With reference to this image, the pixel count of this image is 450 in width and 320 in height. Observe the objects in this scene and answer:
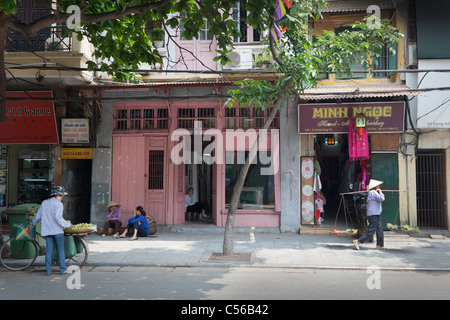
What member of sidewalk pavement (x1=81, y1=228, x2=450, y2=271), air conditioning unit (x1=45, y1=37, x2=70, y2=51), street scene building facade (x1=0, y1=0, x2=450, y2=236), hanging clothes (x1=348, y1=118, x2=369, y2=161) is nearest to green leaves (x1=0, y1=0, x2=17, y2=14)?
street scene building facade (x1=0, y1=0, x2=450, y2=236)

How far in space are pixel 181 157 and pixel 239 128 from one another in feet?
7.42

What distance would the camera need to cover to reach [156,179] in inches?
521

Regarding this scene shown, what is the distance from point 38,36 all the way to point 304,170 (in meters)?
9.56

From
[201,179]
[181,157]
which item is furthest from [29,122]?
[201,179]

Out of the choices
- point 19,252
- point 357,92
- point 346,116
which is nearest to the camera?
point 19,252

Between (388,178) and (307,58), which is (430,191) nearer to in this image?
(388,178)

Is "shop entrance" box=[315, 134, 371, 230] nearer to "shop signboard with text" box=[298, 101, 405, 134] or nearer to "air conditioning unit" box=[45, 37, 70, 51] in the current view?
"shop signboard with text" box=[298, 101, 405, 134]

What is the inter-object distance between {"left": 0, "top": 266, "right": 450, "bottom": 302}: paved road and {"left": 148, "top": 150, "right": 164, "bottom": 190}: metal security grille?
4993mm

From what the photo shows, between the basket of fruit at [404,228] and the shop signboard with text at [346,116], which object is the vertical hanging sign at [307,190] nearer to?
the shop signboard with text at [346,116]

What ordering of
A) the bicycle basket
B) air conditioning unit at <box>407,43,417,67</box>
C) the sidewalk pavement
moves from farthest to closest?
air conditioning unit at <box>407,43,417,67</box> < the sidewalk pavement < the bicycle basket

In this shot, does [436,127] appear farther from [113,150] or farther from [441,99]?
[113,150]

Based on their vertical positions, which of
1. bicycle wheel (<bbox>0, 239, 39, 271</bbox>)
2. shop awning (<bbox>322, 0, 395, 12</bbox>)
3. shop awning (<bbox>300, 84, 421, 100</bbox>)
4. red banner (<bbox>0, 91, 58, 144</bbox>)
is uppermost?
shop awning (<bbox>322, 0, 395, 12</bbox>)

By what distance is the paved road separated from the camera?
247 inches

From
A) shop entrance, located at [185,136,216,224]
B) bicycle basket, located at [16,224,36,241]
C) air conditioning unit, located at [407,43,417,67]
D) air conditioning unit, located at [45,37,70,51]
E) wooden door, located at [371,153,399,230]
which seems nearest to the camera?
bicycle basket, located at [16,224,36,241]
